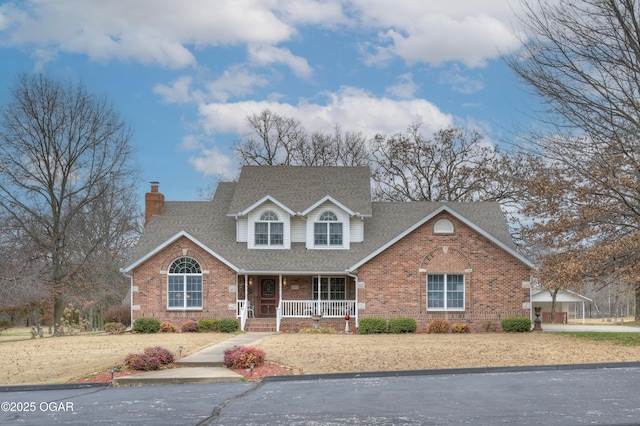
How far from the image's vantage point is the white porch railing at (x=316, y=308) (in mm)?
31812

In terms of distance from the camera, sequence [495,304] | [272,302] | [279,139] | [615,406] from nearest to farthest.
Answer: [615,406], [495,304], [272,302], [279,139]

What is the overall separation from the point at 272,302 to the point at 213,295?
10.5ft

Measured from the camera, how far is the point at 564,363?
16906 mm

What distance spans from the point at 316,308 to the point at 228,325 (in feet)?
13.7

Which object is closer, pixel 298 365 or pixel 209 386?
pixel 209 386

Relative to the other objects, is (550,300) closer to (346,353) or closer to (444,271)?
(444,271)

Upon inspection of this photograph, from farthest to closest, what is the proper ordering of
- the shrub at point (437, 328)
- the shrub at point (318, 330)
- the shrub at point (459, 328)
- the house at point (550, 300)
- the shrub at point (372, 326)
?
the house at point (550, 300), the shrub at point (318, 330), the shrub at point (437, 328), the shrub at point (459, 328), the shrub at point (372, 326)

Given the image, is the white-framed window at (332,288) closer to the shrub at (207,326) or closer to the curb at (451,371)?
the shrub at (207,326)

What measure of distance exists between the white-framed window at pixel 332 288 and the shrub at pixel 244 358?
15.8m

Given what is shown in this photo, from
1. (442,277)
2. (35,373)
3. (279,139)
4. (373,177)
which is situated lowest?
(35,373)

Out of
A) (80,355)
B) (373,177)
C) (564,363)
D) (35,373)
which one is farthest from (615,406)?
(373,177)

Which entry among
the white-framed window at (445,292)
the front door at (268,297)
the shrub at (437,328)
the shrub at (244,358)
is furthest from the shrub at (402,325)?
the shrub at (244,358)

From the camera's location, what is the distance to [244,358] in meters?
17.1

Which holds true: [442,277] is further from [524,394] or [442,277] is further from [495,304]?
[524,394]
